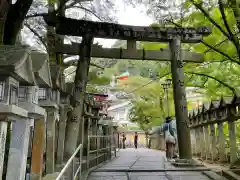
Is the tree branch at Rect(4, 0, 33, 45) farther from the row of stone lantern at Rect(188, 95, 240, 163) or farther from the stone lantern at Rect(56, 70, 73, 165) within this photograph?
the row of stone lantern at Rect(188, 95, 240, 163)

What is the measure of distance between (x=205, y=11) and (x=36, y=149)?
6.64 meters

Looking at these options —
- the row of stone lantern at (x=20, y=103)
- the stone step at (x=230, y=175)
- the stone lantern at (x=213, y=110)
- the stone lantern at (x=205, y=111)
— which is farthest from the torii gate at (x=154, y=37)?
the row of stone lantern at (x=20, y=103)

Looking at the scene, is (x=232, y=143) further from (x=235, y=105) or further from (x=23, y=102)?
(x=23, y=102)

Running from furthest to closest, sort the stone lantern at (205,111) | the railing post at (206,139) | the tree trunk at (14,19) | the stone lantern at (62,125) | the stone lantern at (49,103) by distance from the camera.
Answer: the railing post at (206,139) → the stone lantern at (205,111) → the stone lantern at (62,125) → the tree trunk at (14,19) → the stone lantern at (49,103)

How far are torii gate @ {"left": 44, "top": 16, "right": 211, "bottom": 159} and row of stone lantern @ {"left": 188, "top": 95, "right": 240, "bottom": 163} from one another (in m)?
1.81

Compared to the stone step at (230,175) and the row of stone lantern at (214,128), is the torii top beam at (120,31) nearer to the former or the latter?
the row of stone lantern at (214,128)

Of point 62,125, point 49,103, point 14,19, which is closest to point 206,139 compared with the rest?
point 62,125

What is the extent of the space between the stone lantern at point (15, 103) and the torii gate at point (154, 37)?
4.97m

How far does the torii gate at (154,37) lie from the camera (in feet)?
29.1

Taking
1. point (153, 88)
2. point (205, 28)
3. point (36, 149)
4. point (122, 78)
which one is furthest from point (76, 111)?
point (122, 78)

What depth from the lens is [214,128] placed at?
11.7m

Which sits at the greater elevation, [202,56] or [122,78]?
[122,78]

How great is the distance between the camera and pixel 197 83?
14391 millimetres

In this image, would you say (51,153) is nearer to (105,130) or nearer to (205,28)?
(205,28)
